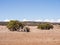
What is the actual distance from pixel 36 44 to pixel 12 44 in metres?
2.31

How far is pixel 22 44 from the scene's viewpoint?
2064 centimetres

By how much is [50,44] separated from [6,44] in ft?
13.8

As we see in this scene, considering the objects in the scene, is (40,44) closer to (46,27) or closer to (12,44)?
(12,44)

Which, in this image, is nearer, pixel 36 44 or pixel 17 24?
pixel 36 44

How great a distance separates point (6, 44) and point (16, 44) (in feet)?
3.05

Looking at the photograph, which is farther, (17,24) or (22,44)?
(17,24)

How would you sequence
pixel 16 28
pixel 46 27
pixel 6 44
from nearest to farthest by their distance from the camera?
1. pixel 6 44
2. pixel 16 28
3. pixel 46 27

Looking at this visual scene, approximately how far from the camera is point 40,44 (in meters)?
20.9

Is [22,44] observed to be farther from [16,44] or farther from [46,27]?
[46,27]

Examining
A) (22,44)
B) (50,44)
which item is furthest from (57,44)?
(22,44)

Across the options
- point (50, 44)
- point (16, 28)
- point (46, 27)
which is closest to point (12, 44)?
point (50, 44)

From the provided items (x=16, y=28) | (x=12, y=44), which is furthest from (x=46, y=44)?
(x=16, y=28)

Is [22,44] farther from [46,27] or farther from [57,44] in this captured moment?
[46,27]

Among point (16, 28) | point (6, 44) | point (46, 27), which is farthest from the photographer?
point (46, 27)
